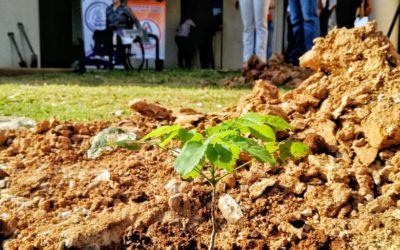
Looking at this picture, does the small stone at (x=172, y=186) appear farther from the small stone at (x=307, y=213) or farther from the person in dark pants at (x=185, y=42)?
the person in dark pants at (x=185, y=42)

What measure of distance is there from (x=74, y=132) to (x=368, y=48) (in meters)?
1.55

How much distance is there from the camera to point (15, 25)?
592 inches

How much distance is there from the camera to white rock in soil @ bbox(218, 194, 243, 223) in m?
2.53

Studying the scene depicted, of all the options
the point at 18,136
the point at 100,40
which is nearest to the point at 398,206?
the point at 18,136

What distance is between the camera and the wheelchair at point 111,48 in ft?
46.3

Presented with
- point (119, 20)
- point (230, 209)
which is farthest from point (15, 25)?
point (230, 209)

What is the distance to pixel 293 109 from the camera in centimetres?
329

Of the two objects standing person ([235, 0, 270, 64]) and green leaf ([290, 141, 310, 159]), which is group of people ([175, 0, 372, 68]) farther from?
green leaf ([290, 141, 310, 159])

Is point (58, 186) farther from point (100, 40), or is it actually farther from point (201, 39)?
point (201, 39)

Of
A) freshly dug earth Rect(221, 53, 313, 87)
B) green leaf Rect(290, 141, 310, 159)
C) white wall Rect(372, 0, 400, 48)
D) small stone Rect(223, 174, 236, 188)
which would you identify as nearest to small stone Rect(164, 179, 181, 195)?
small stone Rect(223, 174, 236, 188)

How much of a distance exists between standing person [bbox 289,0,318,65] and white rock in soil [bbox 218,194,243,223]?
18.6 ft

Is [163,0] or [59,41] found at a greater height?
[163,0]

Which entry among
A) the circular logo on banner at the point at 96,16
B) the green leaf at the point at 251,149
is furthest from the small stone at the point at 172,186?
the circular logo on banner at the point at 96,16

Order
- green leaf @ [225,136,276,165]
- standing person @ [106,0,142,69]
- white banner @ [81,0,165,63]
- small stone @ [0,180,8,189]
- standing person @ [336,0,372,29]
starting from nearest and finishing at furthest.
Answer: green leaf @ [225,136,276,165], small stone @ [0,180,8,189], standing person @ [336,0,372,29], standing person @ [106,0,142,69], white banner @ [81,0,165,63]
